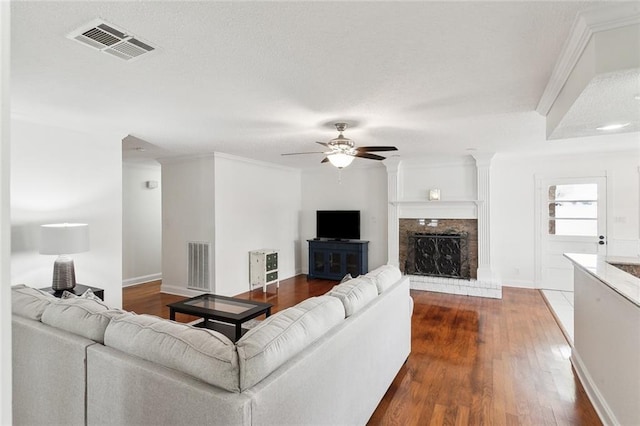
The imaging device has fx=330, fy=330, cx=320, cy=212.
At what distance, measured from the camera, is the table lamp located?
3082 millimetres

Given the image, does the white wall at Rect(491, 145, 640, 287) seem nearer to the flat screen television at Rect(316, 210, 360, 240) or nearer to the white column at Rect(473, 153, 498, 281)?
the white column at Rect(473, 153, 498, 281)

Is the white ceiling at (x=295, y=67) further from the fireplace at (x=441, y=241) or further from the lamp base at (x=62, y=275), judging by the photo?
the fireplace at (x=441, y=241)

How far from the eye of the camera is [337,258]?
677cm

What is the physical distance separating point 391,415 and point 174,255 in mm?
4658

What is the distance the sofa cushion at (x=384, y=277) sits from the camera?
265cm

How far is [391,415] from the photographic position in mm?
2354

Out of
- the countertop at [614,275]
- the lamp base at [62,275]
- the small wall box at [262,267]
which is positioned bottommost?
the small wall box at [262,267]

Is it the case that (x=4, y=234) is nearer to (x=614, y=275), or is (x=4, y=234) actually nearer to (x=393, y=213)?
(x=614, y=275)

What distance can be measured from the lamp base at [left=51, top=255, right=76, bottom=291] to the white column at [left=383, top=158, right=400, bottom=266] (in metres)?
4.97

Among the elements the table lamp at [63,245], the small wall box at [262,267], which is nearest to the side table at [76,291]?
the table lamp at [63,245]

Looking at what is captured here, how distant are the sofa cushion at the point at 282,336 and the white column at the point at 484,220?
4.57 metres

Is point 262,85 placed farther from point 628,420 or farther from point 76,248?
point 628,420

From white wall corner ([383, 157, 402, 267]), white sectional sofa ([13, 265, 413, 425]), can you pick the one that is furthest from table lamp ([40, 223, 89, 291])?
white wall corner ([383, 157, 402, 267])

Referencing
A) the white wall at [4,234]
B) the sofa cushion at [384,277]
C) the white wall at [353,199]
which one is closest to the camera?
the white wall at [4,234]
